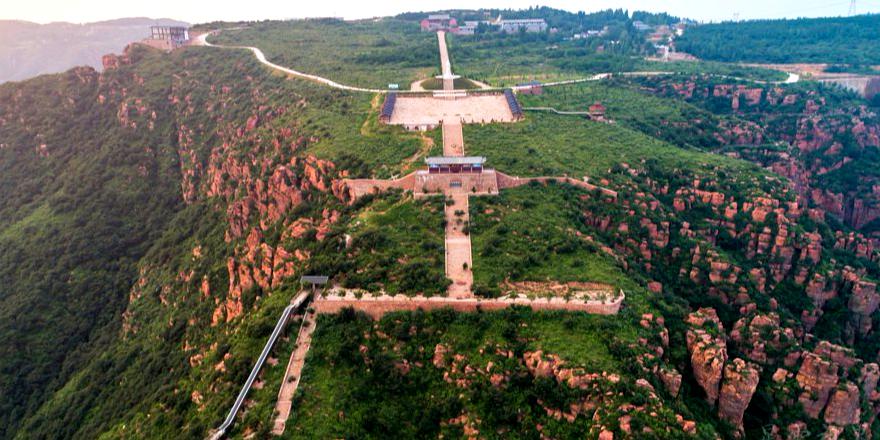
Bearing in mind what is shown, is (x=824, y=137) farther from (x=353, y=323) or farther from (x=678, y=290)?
(x=353, y=323)

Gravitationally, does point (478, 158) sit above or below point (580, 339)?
above

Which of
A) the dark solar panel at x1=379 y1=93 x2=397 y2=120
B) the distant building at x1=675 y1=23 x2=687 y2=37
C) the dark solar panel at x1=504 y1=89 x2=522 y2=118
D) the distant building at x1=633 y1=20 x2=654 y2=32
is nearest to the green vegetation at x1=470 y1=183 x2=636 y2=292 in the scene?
the dark solar panel at x1=504 y1=89 x2=522 y2=118

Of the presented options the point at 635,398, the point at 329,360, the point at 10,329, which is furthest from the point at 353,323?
the point at 10,329

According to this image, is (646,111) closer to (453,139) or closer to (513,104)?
(513,104)

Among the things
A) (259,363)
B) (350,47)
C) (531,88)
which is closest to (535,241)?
(259,363)

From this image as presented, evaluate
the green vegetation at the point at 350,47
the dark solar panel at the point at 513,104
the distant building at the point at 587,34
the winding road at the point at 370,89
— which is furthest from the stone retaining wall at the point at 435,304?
the distant building at the point at 587,34

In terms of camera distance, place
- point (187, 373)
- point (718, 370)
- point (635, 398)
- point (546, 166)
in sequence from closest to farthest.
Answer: point (635, 398) → point (718, 370) → point (187, 373) → point (546, 166)

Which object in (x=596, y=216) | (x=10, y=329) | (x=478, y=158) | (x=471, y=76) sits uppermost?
(x=471, y=76)
